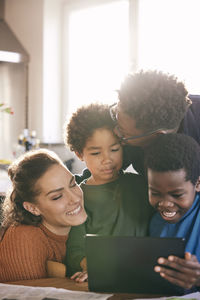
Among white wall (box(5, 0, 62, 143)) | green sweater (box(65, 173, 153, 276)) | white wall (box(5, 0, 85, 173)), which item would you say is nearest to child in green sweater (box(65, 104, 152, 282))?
green sweater (box(65, 173, 153, 276))

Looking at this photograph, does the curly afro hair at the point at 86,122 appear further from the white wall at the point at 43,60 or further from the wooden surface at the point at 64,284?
the white wall at the point at 43,60

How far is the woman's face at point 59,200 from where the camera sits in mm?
1460

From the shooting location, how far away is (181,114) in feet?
4.61

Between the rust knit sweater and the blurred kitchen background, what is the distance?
267 centimetres

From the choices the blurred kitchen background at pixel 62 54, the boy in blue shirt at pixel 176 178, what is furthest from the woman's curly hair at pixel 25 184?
the blurred kitchen background at pixel 62 54

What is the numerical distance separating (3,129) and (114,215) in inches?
136

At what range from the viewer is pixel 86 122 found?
1.64 metres

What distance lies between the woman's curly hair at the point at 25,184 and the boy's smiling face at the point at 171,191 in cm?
43

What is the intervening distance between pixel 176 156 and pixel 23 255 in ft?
2.00

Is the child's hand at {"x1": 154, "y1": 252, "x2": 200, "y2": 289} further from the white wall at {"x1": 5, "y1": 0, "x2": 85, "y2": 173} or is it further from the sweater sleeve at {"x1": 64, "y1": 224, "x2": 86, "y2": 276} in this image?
the white wall at {"x1": 5, "y1": 0, "x2": 85, "y2": 173}

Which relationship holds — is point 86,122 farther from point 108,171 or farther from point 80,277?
point 80,277

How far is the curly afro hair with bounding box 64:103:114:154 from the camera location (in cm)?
163

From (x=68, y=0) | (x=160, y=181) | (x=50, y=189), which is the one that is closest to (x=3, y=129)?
(x=68, y=0)

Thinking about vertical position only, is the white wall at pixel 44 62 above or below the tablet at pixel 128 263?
above
